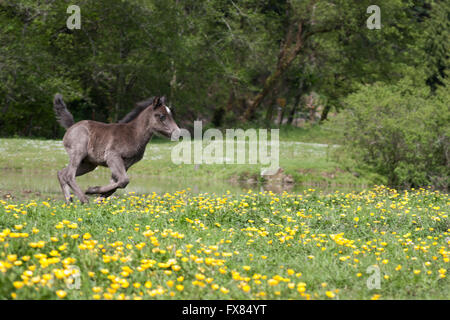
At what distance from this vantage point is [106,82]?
36.9 metres

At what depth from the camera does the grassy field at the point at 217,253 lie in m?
5.03

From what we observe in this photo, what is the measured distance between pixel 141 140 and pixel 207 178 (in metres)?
12.8

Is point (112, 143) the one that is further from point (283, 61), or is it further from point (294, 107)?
point (294, 107)

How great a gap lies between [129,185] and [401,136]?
9690 millimetres

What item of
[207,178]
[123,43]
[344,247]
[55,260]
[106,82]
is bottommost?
[207,178]

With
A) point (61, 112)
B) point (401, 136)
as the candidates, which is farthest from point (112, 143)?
point (401, 136)

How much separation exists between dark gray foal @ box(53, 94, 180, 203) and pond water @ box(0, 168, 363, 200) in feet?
6.67

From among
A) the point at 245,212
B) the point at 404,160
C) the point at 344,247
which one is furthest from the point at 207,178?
the point at 344,247

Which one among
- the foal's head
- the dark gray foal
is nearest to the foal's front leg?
the dark gray foal

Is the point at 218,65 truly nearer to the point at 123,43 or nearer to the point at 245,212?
the point at 123,43

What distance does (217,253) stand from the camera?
591cm
